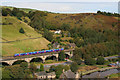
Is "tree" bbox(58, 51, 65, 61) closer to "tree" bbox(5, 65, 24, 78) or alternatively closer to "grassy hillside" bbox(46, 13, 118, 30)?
"tree" bbox(5, 65, 24, 78)

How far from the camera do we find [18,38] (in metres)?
109

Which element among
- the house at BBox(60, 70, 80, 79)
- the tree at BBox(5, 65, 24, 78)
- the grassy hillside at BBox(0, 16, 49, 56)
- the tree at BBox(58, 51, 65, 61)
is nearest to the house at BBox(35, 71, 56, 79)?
the house at BBox(60, 70, 80, 79)

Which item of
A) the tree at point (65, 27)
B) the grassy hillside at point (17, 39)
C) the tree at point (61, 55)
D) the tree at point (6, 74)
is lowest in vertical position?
the tree at point (6, 74)

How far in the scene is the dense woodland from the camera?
99.7m

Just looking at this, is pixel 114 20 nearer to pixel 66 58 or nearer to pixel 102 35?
pixel 102 35

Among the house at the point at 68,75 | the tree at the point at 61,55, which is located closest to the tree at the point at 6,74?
the house at the point at 68,75

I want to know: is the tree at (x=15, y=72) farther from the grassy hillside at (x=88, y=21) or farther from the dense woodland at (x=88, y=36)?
the grassy hillside at (x=88, y=21)

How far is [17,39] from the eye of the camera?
351ft

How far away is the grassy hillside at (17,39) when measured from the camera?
9294 centimetres

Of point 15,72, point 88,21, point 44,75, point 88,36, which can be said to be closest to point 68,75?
point 44,75

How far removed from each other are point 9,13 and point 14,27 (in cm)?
3062

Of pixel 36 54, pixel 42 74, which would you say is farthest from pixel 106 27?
pixel 42 74

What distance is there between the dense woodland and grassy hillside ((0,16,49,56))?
9.60 meters

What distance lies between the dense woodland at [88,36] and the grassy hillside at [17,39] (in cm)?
960
